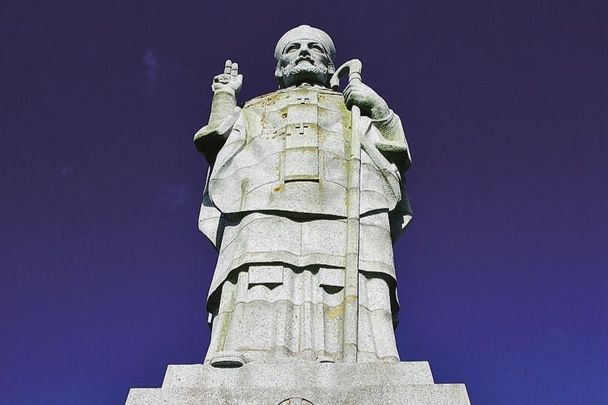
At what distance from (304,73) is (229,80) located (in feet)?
3.57

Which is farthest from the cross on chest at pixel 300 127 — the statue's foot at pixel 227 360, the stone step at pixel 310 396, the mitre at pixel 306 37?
the stone step at pixel 310 396

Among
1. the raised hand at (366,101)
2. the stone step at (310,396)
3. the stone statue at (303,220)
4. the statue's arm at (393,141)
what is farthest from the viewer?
the raised hand at (366,101)

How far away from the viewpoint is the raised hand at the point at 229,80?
403 inches

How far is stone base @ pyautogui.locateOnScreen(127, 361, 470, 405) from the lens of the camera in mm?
5809

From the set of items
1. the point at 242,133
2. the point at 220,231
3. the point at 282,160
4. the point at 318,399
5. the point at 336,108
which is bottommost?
the point at 318,399

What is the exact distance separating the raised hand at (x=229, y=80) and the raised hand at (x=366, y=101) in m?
1.58


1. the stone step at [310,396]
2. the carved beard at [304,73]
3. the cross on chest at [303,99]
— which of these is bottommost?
the stone step at [310,396]

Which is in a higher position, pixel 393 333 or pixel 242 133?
pixel 242 133

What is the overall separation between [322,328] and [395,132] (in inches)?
128

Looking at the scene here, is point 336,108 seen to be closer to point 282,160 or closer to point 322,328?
point 282,160

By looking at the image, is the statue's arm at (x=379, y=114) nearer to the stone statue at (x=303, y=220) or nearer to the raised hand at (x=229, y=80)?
the stone statue at (x=303, y=220)

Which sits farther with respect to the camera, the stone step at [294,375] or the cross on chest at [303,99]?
the cross on chest at [303,99]

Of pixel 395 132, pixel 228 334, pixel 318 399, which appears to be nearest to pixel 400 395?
pixel 318 399

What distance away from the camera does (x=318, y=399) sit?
19.2ft
